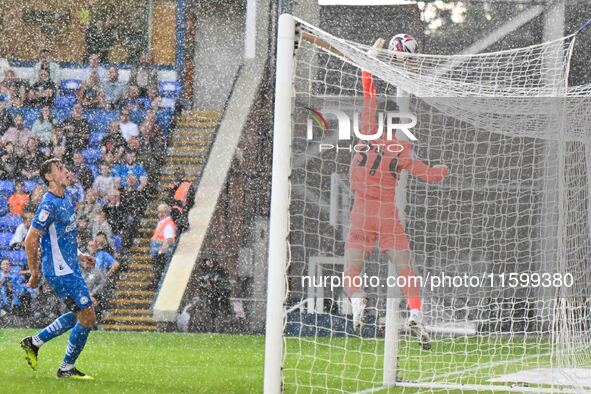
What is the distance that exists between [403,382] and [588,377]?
51.7 inches

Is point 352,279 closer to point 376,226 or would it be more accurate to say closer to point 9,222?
point 376,226

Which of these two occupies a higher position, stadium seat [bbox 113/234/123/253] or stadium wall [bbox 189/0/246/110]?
stadium wall [bbox 189/0/246/110]

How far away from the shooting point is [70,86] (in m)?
18.7

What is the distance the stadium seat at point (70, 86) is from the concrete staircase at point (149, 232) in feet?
5.66

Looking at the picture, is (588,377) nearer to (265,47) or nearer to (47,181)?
(47,181)

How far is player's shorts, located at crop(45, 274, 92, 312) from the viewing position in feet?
26.8

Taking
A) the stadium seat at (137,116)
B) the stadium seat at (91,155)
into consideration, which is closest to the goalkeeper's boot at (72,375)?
the stadium seat at (91,155)

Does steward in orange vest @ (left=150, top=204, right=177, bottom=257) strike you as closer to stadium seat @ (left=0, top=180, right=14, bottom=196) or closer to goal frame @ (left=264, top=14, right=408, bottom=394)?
stadium seat @ (left=0, top=180, right=14, bottom=196)

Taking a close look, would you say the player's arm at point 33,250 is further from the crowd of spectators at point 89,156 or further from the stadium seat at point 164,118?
the stadium seat at point 164,118

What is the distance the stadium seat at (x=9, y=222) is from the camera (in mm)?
16922

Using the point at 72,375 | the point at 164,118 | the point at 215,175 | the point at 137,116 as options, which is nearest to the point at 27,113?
the point at 137,116

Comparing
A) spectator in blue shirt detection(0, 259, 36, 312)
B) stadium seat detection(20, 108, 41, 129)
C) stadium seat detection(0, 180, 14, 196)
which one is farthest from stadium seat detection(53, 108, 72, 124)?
spectator in blue shirt detection(0, 259, 36, 312)

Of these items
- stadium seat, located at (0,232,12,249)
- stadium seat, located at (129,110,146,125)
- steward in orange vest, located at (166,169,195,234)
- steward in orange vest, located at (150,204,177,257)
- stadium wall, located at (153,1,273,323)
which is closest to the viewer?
stadium wall, located at (153,1,273,323)

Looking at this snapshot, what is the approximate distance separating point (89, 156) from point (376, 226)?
415 inches
